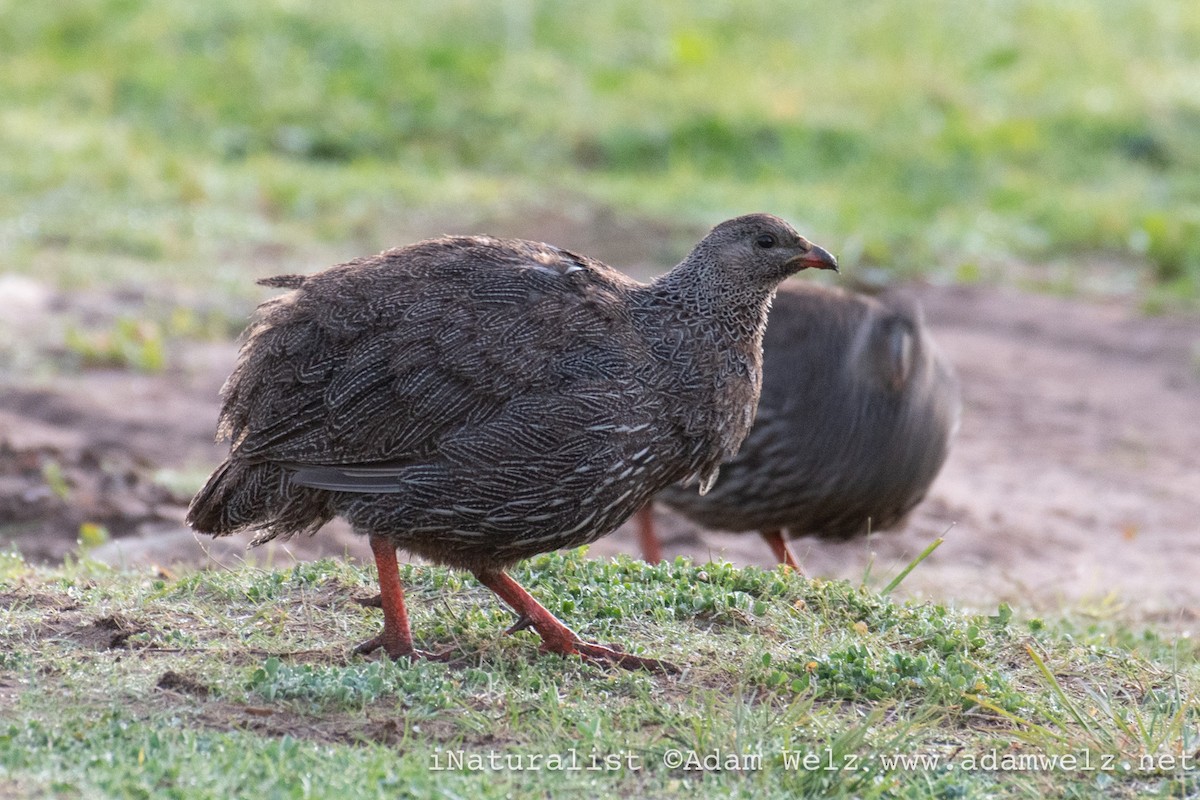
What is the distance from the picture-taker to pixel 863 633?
4305 mm

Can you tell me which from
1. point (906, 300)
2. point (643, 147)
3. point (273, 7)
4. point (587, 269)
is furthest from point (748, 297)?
point (273, 7)

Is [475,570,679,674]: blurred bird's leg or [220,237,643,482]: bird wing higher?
[220,237,643,482]: bird wing

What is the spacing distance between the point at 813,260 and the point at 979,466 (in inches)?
163

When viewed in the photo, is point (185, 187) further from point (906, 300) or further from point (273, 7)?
point (906, 300)

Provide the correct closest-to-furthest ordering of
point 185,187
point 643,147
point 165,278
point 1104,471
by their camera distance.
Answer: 1. point 1104,471
2. point 165,278
3. point 185,187
4. point 643,147

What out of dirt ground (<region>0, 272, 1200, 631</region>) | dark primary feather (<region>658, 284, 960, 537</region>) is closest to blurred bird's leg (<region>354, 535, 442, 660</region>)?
dirt ground (<region>0, 272, 1200, 631</region>)

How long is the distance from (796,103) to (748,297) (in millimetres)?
9725

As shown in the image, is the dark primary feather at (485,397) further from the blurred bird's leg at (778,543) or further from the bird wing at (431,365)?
the blurred bird's leg at (778,543)

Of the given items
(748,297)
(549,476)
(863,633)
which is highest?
(748,297)

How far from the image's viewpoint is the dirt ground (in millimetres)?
6199

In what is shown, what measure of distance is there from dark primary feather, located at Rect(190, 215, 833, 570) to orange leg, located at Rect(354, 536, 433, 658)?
0.04 meters

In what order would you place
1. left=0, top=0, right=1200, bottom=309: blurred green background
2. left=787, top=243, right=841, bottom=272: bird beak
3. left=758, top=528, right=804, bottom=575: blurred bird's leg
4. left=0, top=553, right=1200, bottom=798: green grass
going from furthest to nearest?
left=0, top=0, right=1200, bottom=309: blurred green background < left=758, top=528, right=804, bottom=575: blurred bird's leg < left=787, top=243, right=841, bottom=272: bird beak < left=0, top=553, right=1200, bottom=798: green grass

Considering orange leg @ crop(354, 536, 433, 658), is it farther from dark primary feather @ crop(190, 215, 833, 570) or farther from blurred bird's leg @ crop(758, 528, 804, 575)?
blurred bird's leg @ crop(758, 528, 804, 575)

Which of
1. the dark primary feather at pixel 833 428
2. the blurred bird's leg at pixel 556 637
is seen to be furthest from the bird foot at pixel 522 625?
the dark primary feather at pixel 833 428
